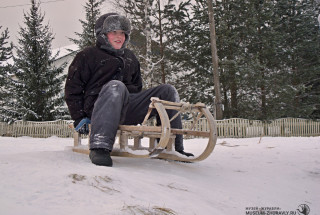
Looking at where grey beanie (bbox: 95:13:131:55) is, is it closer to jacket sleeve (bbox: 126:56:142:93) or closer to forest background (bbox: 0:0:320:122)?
jacket sleeve (bbox: 126:56:142:93)

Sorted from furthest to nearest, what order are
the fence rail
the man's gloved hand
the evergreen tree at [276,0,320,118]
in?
1. the evergreen tree at [276,0,320,118]
2. the fence rail
3. the man's gloved hand

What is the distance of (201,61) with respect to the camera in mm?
Answer: 16781

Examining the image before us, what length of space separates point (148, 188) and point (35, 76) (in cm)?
1498

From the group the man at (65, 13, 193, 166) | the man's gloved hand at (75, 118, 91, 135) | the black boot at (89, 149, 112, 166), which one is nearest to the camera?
the black boot at (89, 149, 112, 166)

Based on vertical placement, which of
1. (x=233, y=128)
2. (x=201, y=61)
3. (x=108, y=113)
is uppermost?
(x=201, y=61)

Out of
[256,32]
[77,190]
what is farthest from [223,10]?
[77,190]

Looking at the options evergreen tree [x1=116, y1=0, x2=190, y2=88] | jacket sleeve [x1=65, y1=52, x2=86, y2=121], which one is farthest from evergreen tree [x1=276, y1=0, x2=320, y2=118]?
jacket sleeve [x1=65, y1=52, x2=86, y2=121]

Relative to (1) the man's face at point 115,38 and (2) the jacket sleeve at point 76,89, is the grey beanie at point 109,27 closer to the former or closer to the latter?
(1) the man's face at point 115,38

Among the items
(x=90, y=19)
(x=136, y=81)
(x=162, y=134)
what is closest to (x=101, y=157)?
(x=162, y=134)

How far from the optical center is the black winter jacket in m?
2.84

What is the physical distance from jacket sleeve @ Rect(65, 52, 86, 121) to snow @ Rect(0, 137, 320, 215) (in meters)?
0.49

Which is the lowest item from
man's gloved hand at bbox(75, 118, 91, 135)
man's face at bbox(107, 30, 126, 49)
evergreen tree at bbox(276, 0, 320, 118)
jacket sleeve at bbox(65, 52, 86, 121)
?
man's gloved hand at bbox(75, 118, 91, 135)

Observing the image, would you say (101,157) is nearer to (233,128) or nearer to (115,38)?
(115,38)

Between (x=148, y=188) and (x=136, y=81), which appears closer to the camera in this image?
(x=148, y=188)
